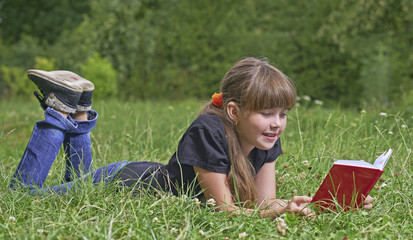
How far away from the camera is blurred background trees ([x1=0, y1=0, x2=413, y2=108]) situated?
880 cm

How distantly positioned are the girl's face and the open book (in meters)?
0.33

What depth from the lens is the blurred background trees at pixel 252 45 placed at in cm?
880

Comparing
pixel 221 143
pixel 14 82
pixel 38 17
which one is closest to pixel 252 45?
pixel 14 82

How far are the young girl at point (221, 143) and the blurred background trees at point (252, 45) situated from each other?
6064 millimetres

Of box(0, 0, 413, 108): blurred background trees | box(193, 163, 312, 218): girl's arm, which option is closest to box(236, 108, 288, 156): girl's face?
box(193, 163, 312, 218): girl's arm

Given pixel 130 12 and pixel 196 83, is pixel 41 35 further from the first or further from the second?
pixel 196 83

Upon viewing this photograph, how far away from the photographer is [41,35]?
1512cm

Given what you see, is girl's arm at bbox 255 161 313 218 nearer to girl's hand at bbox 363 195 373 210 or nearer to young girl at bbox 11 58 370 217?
young girl at bbox 11 58 370 217

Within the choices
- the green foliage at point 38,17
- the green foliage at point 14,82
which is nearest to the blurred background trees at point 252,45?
the green foliage at point 14,82

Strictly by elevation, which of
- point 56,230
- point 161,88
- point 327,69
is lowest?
point 161,88

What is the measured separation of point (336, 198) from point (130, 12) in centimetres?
821

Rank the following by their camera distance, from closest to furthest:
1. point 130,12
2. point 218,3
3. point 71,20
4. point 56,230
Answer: point 56,230 → point 218,3 → point 130,12 → point 71,20

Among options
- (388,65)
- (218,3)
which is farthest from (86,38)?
(388,65)

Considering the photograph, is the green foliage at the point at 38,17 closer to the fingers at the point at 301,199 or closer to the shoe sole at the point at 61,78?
the shoe sole at the point at 61,78
